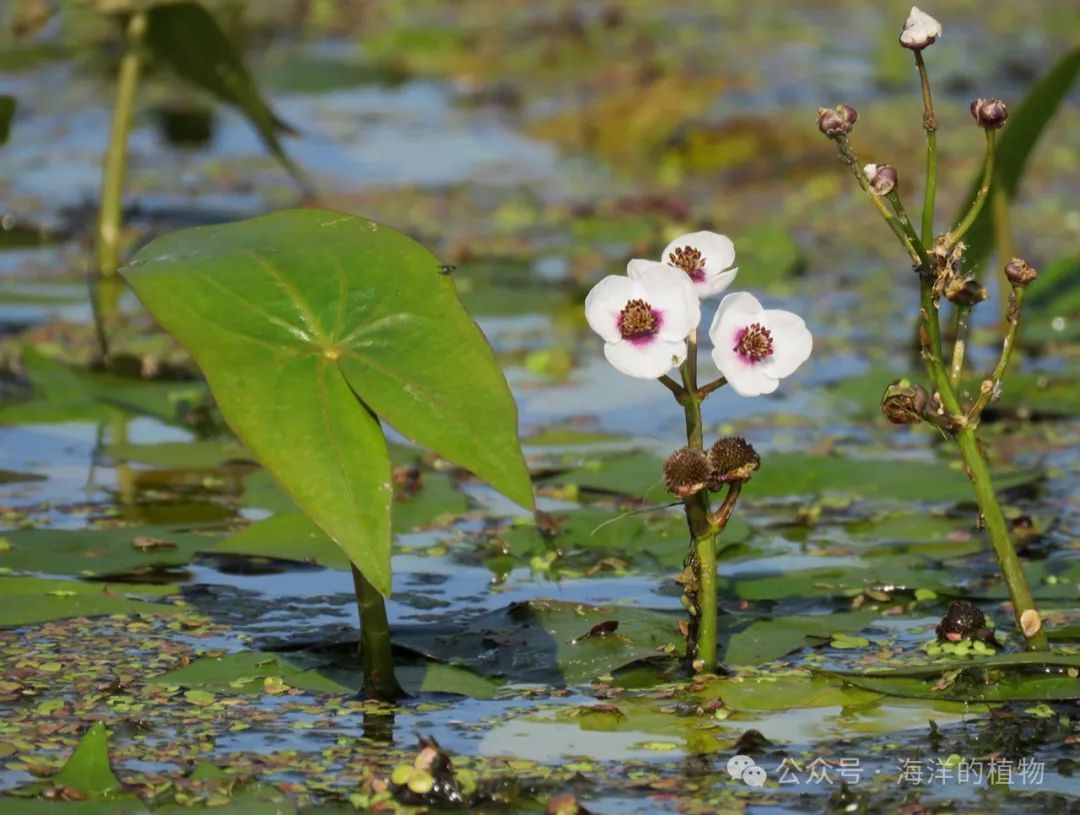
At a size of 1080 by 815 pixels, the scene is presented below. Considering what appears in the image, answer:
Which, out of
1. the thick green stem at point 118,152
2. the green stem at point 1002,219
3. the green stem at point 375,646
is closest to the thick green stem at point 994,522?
the green stem at point 375,646

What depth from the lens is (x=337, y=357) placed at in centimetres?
201

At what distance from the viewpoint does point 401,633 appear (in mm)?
2568

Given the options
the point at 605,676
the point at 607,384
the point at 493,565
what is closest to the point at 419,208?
the point at 607,384

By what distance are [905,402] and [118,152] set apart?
2.88m

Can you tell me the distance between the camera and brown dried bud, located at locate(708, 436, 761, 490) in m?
2.15

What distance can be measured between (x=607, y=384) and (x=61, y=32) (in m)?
5.96

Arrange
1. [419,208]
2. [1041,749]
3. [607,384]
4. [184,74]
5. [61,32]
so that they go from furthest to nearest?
[61,32], [419,208], [184,74], [607,384], [1041,749]

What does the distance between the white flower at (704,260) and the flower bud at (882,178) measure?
0.18 meters

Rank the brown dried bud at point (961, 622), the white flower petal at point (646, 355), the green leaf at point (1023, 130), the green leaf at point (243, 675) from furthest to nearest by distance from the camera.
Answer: the green leaf at point (1023, 130) → the brown dried bud at point (961, 622) → the green leaf at point (243, 675) → the white flower petal at point (646, 355)

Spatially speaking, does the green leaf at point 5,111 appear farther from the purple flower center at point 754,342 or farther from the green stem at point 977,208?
the green stem at point 977,208

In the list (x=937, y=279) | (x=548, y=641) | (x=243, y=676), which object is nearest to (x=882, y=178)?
(x=937, y=279)

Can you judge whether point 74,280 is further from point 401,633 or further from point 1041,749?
point 1041,749

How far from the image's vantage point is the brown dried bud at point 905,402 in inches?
84.0

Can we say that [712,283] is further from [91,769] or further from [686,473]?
[91,769]
